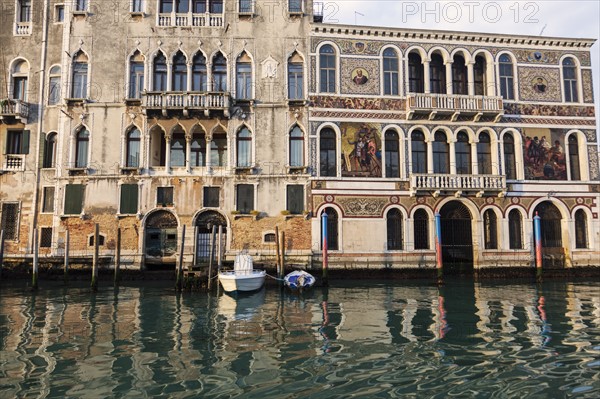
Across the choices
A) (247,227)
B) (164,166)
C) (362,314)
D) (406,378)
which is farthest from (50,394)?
(164,166)

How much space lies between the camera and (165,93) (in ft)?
56.4

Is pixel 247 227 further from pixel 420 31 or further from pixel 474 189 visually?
pixel 420 31

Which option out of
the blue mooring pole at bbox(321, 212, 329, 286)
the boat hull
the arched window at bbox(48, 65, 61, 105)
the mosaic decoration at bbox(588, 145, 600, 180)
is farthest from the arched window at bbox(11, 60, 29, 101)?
the mosaic decoration at bbox(588, 145, 600, 180)

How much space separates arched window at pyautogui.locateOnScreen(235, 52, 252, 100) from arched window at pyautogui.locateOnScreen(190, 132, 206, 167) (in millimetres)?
2496

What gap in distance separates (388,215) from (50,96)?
15917 mm

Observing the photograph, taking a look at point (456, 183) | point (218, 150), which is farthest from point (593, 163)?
point (218, 150)

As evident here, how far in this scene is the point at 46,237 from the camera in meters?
17.5

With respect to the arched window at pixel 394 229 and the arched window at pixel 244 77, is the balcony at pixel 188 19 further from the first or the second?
the arched window at pixel 394 229

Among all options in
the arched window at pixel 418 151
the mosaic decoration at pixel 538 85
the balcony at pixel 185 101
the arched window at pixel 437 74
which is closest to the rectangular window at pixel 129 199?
the balcony at pixel 185 101

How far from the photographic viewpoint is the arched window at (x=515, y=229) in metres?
17.9

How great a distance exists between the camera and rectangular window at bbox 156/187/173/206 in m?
17.3

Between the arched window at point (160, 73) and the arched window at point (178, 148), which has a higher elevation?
the arched window at point (160, 73)

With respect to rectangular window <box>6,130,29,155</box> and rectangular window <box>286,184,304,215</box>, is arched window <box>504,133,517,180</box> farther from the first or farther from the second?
rectangular window <box>6,130,29,155</box>

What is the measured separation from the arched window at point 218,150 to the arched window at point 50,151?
276 inches
